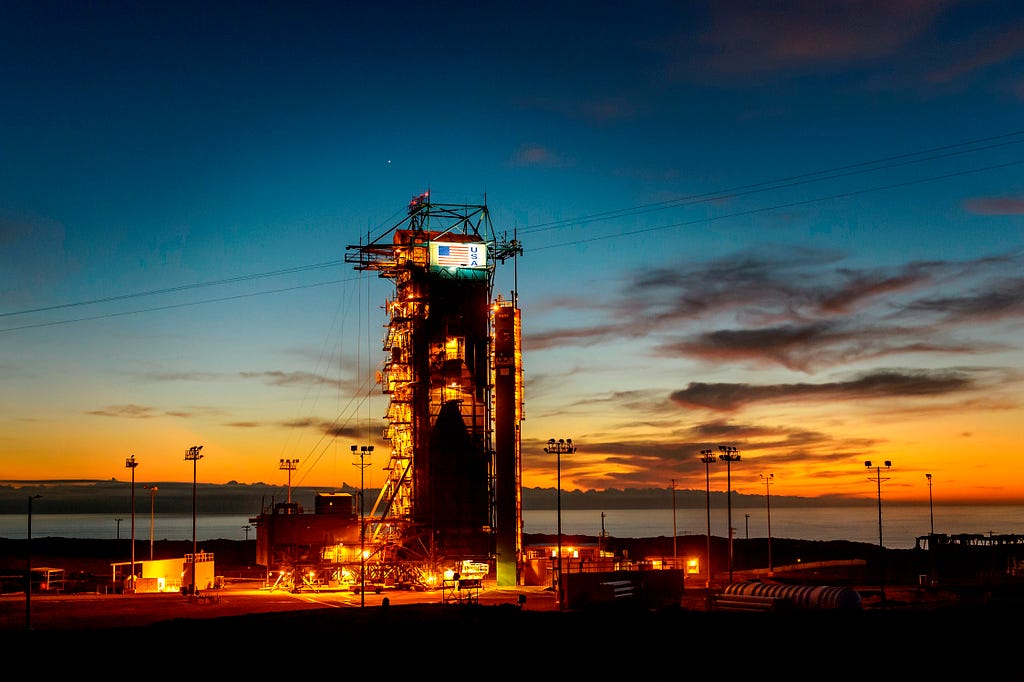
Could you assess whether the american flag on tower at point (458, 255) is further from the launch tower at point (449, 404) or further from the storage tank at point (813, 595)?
the storage tank at point (813, 595)

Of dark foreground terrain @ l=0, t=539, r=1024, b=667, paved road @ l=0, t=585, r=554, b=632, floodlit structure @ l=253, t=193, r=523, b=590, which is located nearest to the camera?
dark foreground terrain @ l=0, t=539, r=1024, b=667

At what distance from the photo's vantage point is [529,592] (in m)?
75.1

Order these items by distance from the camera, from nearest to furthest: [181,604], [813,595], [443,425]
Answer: [813,595]
[181,604]
[443,425]

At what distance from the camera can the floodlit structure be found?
81000 millimetres

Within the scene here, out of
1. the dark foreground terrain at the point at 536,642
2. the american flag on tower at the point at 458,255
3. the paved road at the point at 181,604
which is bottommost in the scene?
A: the paved road at the point at 181,604

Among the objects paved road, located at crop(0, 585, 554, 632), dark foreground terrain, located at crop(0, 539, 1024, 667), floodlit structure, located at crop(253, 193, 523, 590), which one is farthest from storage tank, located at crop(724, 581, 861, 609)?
floodlit structure, located at crop(253, 193, 523, 590)

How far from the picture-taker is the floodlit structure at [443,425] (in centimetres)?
8100

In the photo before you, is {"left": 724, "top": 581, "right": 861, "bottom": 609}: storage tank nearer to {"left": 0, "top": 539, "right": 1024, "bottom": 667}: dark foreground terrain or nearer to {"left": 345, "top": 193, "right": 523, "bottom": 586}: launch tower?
{"left": 0, "top": 539, "right": 1024, "bottom": 667}: dark foreground terrain

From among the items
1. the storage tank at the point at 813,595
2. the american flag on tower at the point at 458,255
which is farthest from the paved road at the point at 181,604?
the american flag on tower at the point at 458,255

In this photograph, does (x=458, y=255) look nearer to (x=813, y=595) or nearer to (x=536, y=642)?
(x=813, y=595)

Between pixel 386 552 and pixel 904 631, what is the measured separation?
43353mm

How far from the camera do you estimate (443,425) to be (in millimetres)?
83875

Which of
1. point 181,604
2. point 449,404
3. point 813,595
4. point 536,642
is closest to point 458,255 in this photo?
point 449,404

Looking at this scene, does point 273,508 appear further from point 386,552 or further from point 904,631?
point 904,631
